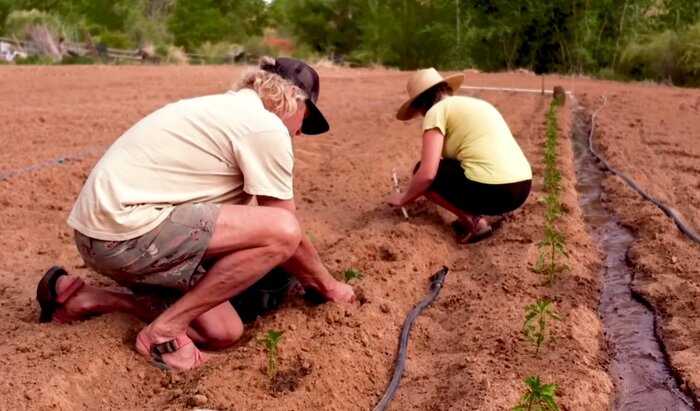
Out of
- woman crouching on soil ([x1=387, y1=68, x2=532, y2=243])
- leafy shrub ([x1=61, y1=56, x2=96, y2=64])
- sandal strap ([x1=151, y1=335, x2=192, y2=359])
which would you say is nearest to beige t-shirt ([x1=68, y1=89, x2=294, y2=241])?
sandal strap ([x1=151, y1=335, x2=192, y2=359])

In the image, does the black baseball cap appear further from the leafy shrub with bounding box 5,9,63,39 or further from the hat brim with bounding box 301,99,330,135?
the leafy shrub with bounding box 5,9,63,39

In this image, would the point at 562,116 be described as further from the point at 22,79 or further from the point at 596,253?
the point at 22,79

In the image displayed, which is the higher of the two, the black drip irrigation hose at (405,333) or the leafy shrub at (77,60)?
the black drip irrigation hose at (405,333)

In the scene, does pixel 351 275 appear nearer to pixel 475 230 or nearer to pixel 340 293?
pixel 340 293

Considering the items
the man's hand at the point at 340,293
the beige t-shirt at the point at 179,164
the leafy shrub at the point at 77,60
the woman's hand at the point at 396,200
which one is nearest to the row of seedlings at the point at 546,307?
the man's hand at the point at 340,293

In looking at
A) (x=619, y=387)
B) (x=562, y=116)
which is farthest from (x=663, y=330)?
(x=562, y=116)

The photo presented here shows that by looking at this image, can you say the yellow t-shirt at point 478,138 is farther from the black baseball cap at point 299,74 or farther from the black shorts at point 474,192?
the black baseball cap at point 299,74

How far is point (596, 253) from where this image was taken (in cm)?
446

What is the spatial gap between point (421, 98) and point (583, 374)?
222 cm

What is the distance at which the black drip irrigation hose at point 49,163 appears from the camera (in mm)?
5488

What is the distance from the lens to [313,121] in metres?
3.29

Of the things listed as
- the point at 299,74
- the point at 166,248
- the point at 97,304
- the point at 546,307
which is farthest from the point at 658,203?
the point at 97,304

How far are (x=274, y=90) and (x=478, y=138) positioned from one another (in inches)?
71.2

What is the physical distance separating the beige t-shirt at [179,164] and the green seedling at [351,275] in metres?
0.88
